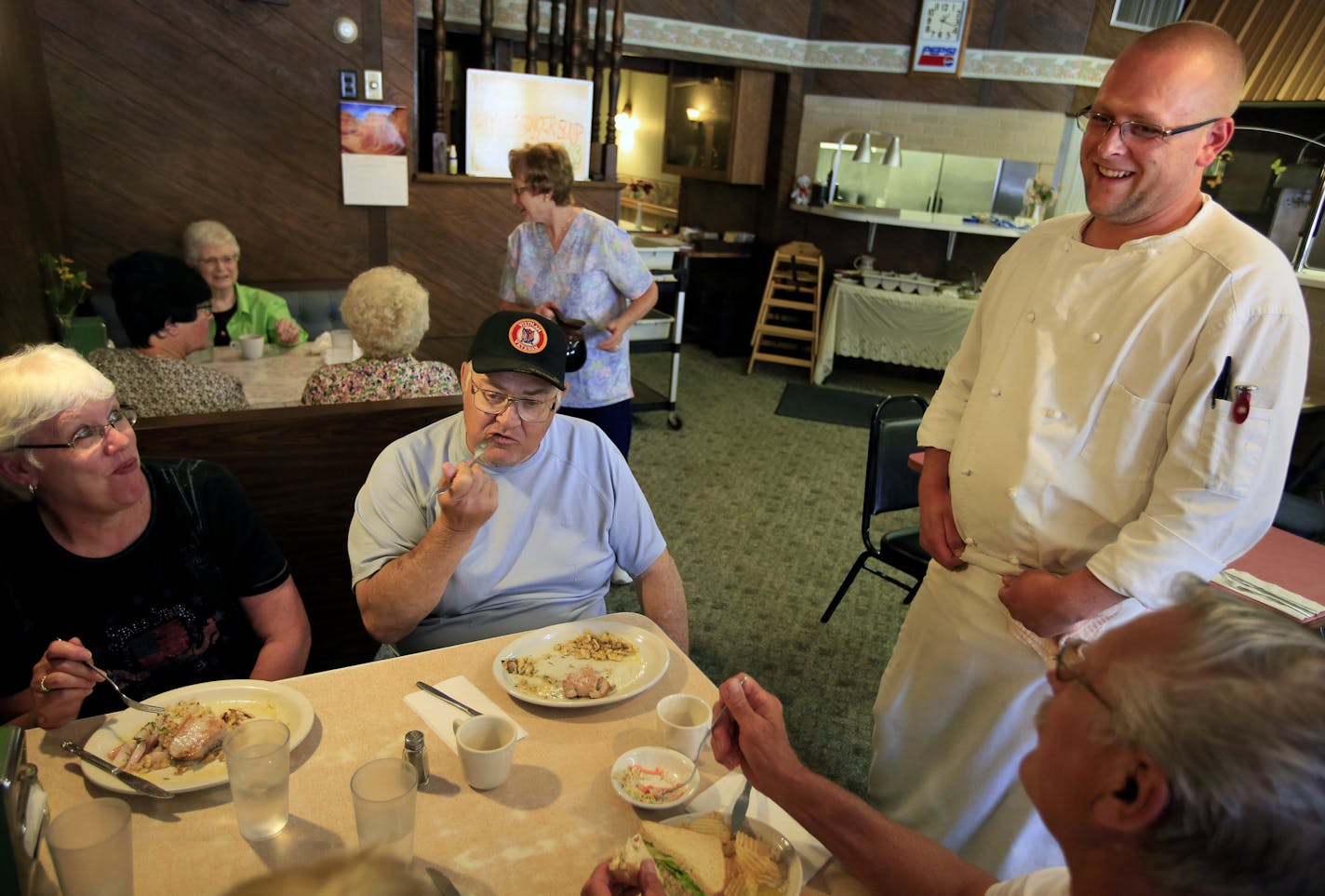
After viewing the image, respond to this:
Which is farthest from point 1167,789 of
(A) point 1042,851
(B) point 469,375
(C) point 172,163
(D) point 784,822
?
(C) point 172,163

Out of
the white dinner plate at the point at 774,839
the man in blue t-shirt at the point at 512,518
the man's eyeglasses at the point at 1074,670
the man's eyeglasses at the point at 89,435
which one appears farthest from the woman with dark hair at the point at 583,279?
the man's eyeglasses at the point at 1074,670

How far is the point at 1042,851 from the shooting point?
164 cm

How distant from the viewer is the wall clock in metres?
6.58

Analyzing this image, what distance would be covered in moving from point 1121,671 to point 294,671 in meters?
1.49

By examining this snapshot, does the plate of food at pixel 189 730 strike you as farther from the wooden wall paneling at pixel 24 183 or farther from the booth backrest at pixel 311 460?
the wooden wall paneling at pixel 24 183

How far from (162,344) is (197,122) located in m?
2.59

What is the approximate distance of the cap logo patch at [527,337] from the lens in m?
1.61

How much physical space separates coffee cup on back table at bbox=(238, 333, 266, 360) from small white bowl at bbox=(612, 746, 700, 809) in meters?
2.85

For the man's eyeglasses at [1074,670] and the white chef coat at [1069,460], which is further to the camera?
the white chef coat at [1069,460]

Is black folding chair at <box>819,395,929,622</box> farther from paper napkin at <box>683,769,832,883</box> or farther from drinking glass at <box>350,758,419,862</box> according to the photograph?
drinking glass at <box>350,758,419,862</box>

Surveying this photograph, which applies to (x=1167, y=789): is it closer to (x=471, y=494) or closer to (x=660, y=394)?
(x=471, y=494)

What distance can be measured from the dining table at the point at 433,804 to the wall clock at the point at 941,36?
6838 mm

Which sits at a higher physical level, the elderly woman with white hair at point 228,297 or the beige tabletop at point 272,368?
the elderly woman with white hair at point 228,297

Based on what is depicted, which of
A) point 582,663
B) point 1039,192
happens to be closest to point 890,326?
point 1039,192
